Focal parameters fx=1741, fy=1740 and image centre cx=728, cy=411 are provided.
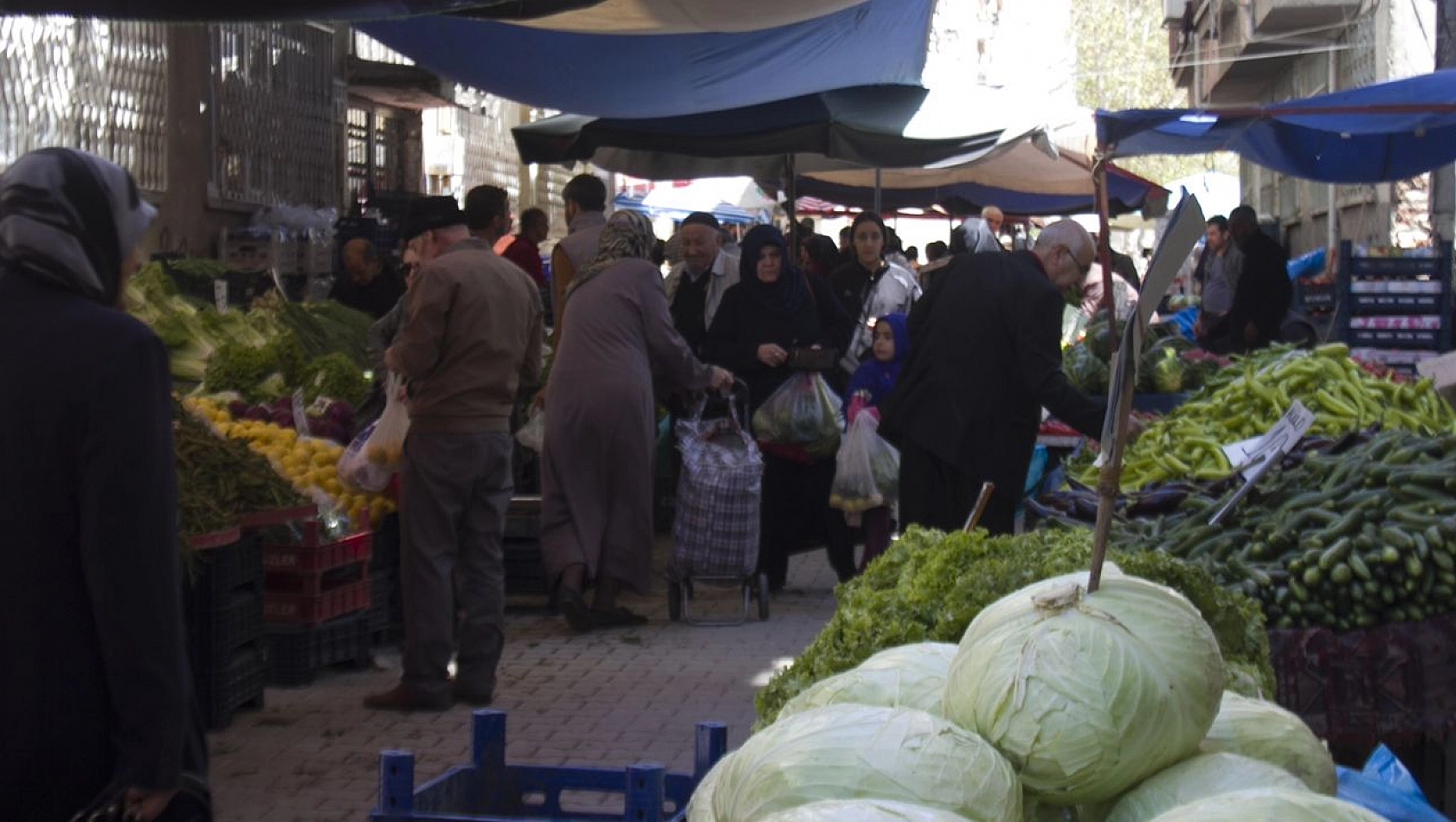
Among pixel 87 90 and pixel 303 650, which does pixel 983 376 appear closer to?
pixel 303 650

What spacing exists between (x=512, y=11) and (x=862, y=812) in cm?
570

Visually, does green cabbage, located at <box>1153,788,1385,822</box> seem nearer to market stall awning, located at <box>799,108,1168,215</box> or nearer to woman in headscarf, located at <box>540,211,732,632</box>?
woman in headscarf, located at <box>540,211,732,632</box>

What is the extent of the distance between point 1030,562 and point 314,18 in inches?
139

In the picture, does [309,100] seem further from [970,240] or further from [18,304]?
[18,304]

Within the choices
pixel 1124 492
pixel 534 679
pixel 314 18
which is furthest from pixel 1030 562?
pixel 534 679

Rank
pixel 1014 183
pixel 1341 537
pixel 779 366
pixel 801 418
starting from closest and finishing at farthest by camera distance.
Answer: pixel 1341 537 < pixel 801 418 < pixel 779 366 < pixel 1014 183

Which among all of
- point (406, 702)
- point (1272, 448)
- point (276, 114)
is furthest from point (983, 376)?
point (276, 114)

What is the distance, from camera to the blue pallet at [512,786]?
3.16m

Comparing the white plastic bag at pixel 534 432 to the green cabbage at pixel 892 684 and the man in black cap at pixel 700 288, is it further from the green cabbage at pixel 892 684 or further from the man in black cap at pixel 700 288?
the green cabbage at pixel 892 684

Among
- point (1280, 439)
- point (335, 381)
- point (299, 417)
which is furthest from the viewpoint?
point (335, 381)

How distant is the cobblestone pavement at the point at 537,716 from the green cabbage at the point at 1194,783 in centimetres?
393

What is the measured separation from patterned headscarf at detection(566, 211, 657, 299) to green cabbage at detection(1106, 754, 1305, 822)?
676 centimetres

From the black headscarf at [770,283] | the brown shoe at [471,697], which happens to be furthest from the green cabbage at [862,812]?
the black headscarf at [770,283]

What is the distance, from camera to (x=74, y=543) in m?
2.96
